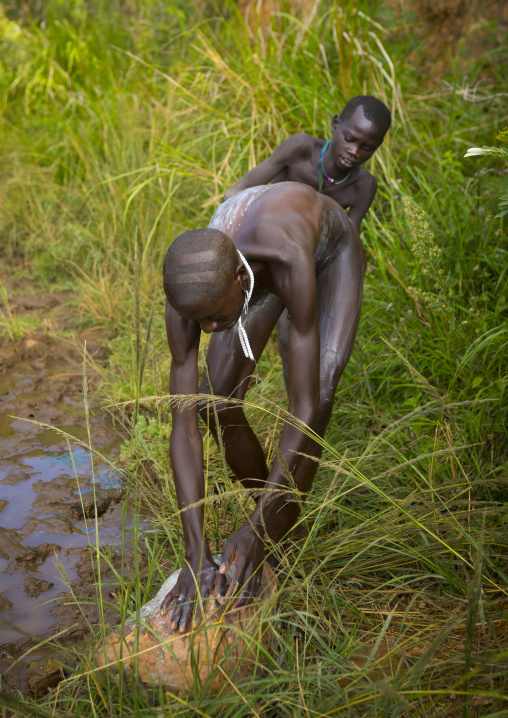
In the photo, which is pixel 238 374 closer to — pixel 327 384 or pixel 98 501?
pixel 327 384

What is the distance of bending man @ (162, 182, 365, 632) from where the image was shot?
1.82 meters

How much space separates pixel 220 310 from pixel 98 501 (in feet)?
4.36

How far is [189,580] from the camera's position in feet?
5.99

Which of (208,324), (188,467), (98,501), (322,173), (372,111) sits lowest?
(98,501)

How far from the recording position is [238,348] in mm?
2389

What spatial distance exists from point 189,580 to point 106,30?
604 cm

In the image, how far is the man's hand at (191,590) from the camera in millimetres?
1761

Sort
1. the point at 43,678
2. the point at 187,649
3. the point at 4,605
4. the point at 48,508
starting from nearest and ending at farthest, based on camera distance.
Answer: the point at 187,649, the point at 43,678, the point at 4,605, the point at 48,508

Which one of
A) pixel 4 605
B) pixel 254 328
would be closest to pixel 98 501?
pixel 4 605

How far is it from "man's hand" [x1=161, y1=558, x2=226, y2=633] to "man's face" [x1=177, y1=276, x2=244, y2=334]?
0.68m

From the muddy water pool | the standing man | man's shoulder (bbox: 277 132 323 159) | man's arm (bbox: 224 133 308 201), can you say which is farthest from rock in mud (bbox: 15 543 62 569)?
man's shoulder (bbox: 277 132 323 159)

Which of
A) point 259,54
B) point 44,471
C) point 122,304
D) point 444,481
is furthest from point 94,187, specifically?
point 444,481

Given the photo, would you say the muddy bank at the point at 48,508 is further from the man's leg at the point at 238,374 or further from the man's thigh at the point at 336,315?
the man's thigh at the point at 336,315

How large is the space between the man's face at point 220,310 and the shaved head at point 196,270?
2cm
